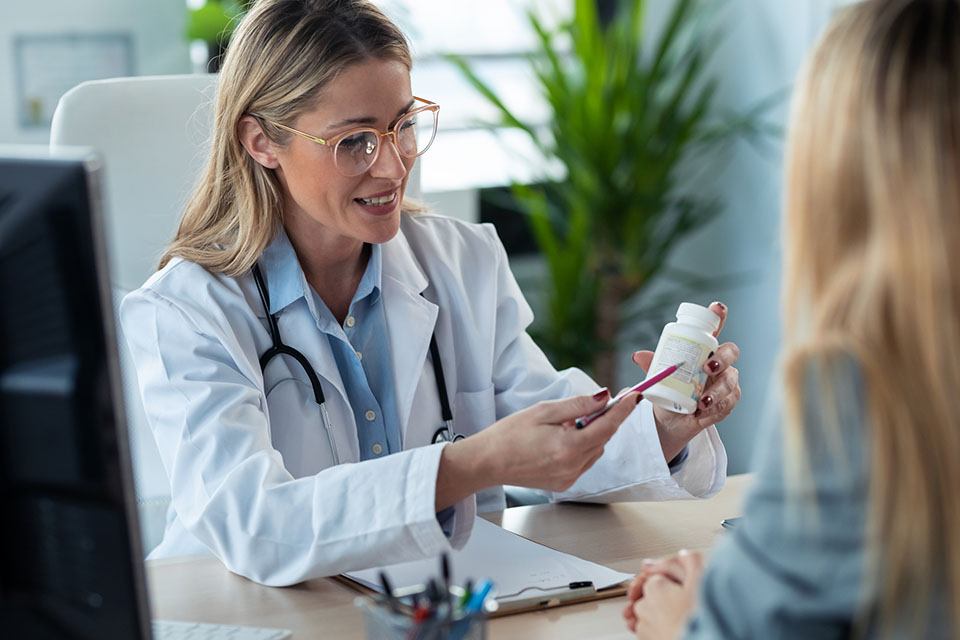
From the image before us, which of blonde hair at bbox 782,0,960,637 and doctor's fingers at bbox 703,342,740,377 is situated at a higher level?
blonde hair at bbox 782,0,960,637

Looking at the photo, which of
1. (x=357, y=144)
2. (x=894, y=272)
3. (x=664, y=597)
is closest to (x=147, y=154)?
(x=357, y=144)

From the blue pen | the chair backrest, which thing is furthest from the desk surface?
the chair backrest

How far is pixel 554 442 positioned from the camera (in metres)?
1.22

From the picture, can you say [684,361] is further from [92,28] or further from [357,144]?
[92,28]

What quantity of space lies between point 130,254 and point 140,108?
26 cm

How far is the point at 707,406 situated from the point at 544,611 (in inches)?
17.1

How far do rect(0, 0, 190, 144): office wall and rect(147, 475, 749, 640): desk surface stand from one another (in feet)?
7.49

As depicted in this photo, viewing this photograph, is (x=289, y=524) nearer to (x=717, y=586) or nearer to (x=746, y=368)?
(x=717, y=586)

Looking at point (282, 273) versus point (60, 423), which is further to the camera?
point (282, 273)

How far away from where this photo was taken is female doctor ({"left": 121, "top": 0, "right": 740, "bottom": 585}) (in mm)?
1251

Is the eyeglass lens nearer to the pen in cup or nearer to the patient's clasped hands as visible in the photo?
the pen in cup

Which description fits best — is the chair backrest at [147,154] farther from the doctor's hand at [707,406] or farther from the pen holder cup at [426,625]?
the pen holder cup at [426,625]

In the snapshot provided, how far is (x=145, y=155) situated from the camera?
1819 millimetres

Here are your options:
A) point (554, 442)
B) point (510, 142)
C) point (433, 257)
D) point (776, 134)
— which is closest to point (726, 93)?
point (776, 134)
